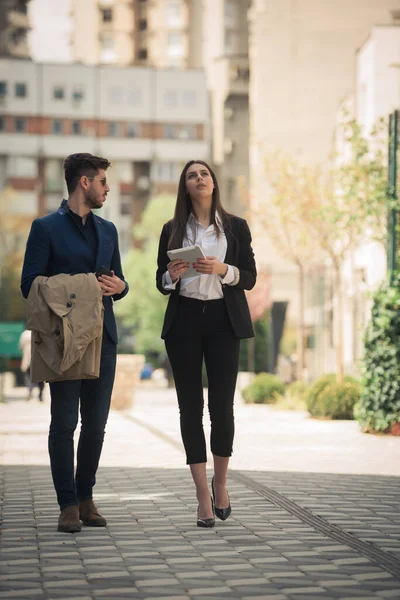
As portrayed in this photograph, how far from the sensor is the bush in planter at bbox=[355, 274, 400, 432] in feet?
48.2

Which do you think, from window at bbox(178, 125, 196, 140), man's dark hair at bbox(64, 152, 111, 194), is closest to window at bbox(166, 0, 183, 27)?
window at bbox(178, 125, 196, 140)

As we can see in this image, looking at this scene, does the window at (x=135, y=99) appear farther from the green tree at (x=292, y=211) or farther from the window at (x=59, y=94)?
the green tree at (x=292, y=211)

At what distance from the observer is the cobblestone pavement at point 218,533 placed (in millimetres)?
5566

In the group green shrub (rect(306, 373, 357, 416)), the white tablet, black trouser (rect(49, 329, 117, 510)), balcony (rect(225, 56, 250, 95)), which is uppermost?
balcony (rect(225, 56, 250, 95))

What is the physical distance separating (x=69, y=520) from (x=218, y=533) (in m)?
0.80

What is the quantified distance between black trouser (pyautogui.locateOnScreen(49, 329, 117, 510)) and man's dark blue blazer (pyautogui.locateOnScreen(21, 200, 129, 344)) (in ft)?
0.84

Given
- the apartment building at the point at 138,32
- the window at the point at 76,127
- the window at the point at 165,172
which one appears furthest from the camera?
the apartment building at the point at 138,32

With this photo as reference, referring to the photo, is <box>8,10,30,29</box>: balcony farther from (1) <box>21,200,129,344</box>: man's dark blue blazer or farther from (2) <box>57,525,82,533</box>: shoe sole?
(2) <box>57,525,82,533</box>: shoe sole

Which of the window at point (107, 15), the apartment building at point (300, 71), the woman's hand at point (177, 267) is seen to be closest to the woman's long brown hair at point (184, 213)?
the woman's hand at point (177, 267)

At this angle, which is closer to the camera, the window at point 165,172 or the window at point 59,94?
the window at point 59,94

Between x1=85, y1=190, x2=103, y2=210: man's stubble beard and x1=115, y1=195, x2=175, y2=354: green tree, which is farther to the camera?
x1=115, y1=195, x2=175, y2=354: green tree

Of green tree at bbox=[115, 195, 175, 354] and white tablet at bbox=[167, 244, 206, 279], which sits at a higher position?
white tablet at bbox=[167, 244, 206, 279]

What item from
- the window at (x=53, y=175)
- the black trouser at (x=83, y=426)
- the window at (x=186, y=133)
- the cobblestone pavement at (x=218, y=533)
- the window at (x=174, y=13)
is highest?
the window at (x=174, y=13)

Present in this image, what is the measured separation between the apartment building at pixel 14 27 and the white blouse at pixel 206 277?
323 feet
